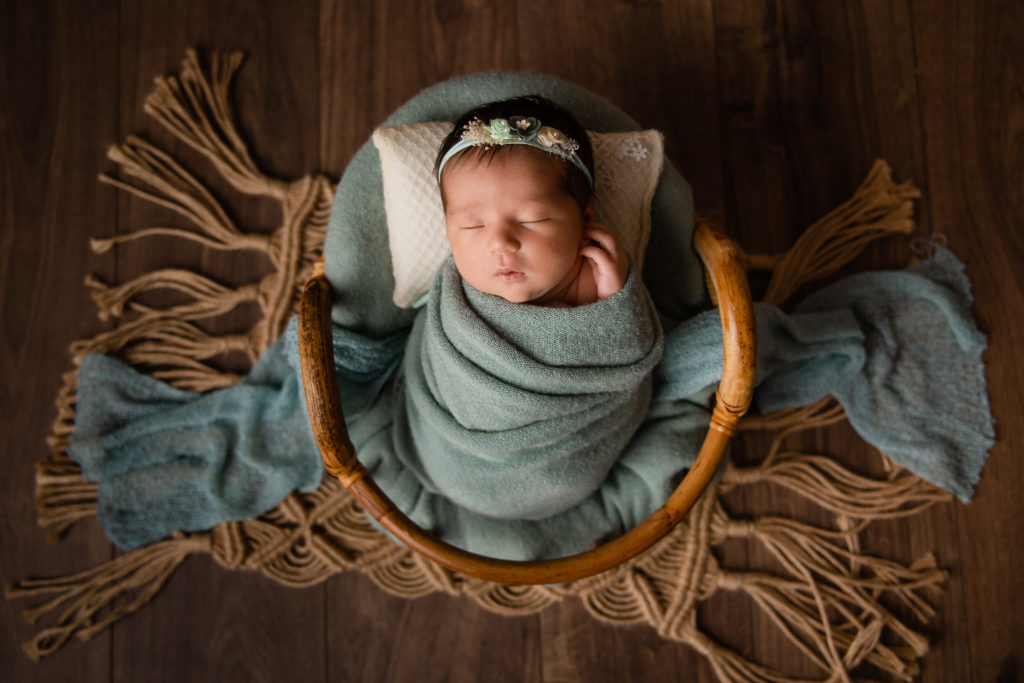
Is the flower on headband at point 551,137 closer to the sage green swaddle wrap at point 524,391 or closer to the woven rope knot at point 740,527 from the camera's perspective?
the sage green swaddle wrap at point 524,391

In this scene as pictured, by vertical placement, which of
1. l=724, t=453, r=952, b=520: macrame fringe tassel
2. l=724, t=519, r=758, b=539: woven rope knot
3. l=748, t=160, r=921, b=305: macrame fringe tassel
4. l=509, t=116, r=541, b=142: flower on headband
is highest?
l=509, t=116, r=541, b=142: flower on headband

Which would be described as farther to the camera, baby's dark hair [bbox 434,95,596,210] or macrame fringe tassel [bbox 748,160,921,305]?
macrame fringe tassel [bbox 748,160,921,305]

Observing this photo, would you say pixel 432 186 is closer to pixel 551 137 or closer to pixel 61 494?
pixel 551 137

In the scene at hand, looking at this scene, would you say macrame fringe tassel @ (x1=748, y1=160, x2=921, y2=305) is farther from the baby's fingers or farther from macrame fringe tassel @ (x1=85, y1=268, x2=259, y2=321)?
macrame fringe tassel @ (x1=85, y1=268, x2=259, y2=321)

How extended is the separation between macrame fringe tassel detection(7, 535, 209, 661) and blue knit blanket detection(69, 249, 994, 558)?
0.04m

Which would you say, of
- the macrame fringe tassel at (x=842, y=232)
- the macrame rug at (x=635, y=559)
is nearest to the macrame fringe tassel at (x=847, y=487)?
the macrame rug at (x=635, y=559)

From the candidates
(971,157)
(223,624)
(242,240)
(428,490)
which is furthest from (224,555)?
(971,157)

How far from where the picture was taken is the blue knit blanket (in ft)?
3.31

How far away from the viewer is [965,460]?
3.86ft

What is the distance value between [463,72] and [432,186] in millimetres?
462

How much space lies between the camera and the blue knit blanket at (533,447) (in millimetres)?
1008

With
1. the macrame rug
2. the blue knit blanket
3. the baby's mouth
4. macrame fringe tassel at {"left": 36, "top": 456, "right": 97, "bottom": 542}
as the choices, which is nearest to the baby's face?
the baby's mouth

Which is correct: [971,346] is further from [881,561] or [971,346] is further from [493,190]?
[493,190]

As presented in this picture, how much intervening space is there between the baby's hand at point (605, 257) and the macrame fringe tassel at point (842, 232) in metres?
0.45
